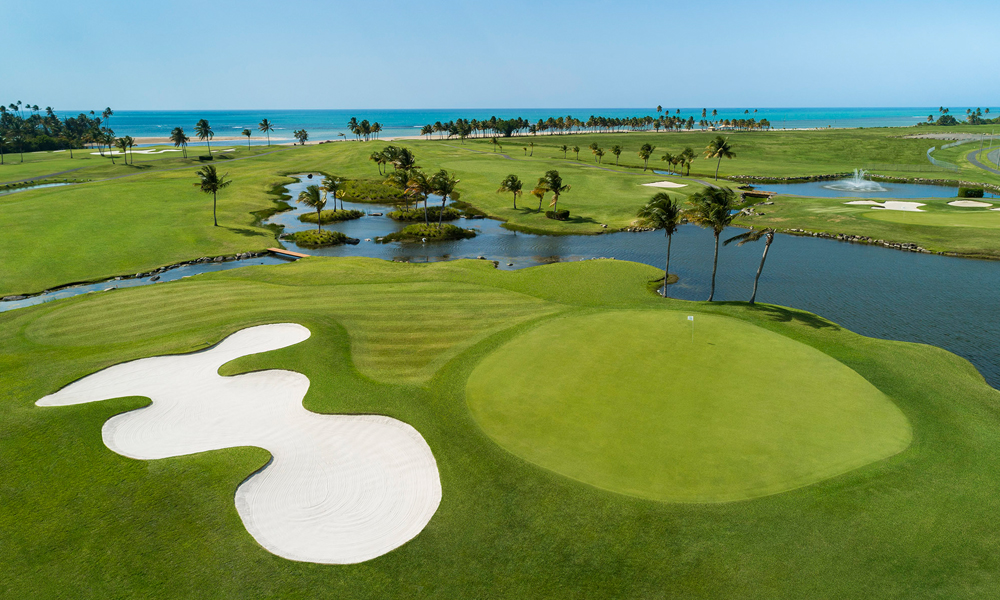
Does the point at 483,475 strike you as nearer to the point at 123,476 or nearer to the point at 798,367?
the point at 123,476

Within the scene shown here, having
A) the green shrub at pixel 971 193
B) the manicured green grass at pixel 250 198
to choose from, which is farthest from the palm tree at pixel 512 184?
the green shrub at pixel 971 193

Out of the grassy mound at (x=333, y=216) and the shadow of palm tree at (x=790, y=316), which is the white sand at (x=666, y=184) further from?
the shadow of palm tree at (x=790, y=316)

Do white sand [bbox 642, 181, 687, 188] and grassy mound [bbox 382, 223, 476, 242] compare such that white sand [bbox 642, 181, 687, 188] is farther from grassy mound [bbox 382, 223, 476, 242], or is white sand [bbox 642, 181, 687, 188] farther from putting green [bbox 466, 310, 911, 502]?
putting green [bbox 466, 310, 911, 502]

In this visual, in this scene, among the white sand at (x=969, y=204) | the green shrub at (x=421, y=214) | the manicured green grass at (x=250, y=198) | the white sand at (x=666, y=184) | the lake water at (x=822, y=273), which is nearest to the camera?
the lake water at (x=822, y=273)

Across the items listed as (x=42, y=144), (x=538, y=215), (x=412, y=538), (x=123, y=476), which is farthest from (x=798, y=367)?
(x=42, y=144)

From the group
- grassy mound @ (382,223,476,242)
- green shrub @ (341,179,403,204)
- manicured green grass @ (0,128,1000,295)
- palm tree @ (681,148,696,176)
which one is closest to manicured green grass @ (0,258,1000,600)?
manicured green grass @ (0,128,1000,295)

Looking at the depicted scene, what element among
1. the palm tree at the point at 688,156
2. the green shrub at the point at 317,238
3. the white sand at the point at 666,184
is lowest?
the green shrub at the point at 317,238
